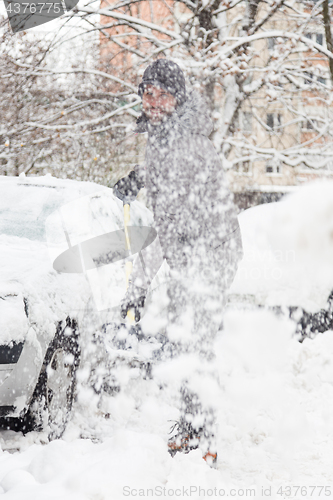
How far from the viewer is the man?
99.0 inches

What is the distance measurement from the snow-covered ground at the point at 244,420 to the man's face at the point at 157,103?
84 cm

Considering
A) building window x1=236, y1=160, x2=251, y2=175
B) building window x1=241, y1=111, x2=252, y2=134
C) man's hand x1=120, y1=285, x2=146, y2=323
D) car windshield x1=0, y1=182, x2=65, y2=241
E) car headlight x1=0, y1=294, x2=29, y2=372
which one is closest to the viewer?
car headlight x1=0, y1=294, x2=29, y2=372

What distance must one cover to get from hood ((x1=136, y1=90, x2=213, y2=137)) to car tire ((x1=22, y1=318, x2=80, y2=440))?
1282mm

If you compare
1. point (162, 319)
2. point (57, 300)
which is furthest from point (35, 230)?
point (162, 319)

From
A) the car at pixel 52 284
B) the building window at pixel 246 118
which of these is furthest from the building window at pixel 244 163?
the car at pixel 52 284

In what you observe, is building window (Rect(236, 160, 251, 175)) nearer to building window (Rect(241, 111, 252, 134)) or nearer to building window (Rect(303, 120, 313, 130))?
building window (Rect(241, 111, 252, 134))

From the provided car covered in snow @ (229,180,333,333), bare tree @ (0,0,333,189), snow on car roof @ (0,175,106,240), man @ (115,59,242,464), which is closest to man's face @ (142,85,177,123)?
man @ (115,59,242,464)

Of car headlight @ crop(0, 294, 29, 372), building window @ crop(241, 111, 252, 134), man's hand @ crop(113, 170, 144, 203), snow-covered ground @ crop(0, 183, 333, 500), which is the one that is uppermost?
building window @ crop(241, 111, 252, 134)

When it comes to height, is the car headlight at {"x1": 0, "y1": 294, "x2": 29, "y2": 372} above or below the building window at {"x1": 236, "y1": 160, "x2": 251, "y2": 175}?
below

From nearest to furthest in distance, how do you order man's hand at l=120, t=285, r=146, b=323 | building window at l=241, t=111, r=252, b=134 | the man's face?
the man's face
man's hand at l=120, t=285, r=146, b=323
building window at l=241, t=111, r=252, b=134

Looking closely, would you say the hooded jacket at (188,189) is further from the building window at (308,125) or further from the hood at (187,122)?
the building window at (308,125)

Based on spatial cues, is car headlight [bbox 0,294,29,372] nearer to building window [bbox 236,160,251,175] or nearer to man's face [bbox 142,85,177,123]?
man's face [bbox 142,85,177,123]

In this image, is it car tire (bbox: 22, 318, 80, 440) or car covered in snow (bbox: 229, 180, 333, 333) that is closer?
car covered in snow (bbox: 229, 180, 333, 333)

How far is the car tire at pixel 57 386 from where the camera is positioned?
2.71 meters
